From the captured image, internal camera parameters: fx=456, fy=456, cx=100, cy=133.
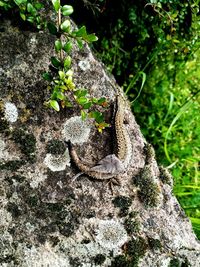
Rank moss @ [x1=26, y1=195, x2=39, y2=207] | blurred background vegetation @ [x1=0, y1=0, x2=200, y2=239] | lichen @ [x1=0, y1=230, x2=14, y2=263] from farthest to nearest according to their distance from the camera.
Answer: blurred background vegetation @ [x1=0, y1=0, x2=200, y2=239]
moss @ [x1=26, y1=195, x2=39, y2=207]
lichen @ [x1=0, y1=230, x2=14, y2=263]

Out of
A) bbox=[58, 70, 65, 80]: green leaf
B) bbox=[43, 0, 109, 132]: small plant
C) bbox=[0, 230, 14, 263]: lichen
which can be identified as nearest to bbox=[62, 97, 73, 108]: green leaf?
bbox=[43, 0, 109, 132]: small plant

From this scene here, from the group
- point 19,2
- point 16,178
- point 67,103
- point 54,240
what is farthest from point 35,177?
point 19,2

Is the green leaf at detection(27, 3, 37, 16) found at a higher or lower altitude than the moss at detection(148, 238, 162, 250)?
higher

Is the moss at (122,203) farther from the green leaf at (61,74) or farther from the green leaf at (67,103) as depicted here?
the green leaf at (61,74)

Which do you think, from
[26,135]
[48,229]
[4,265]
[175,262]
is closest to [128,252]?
[175,262]

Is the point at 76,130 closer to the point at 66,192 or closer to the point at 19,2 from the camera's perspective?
the point at 66,192

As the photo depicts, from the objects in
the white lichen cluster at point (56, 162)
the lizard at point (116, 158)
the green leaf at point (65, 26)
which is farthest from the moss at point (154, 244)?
the green leaf at point (65, 26)

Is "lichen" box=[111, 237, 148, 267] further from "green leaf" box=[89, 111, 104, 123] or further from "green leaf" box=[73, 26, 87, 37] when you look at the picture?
"green leaf" box=[73, 26, 87, 37]

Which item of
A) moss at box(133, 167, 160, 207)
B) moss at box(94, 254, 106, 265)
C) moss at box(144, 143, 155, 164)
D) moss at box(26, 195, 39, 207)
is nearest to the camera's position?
moss at box(94, 254, 106, 265)
